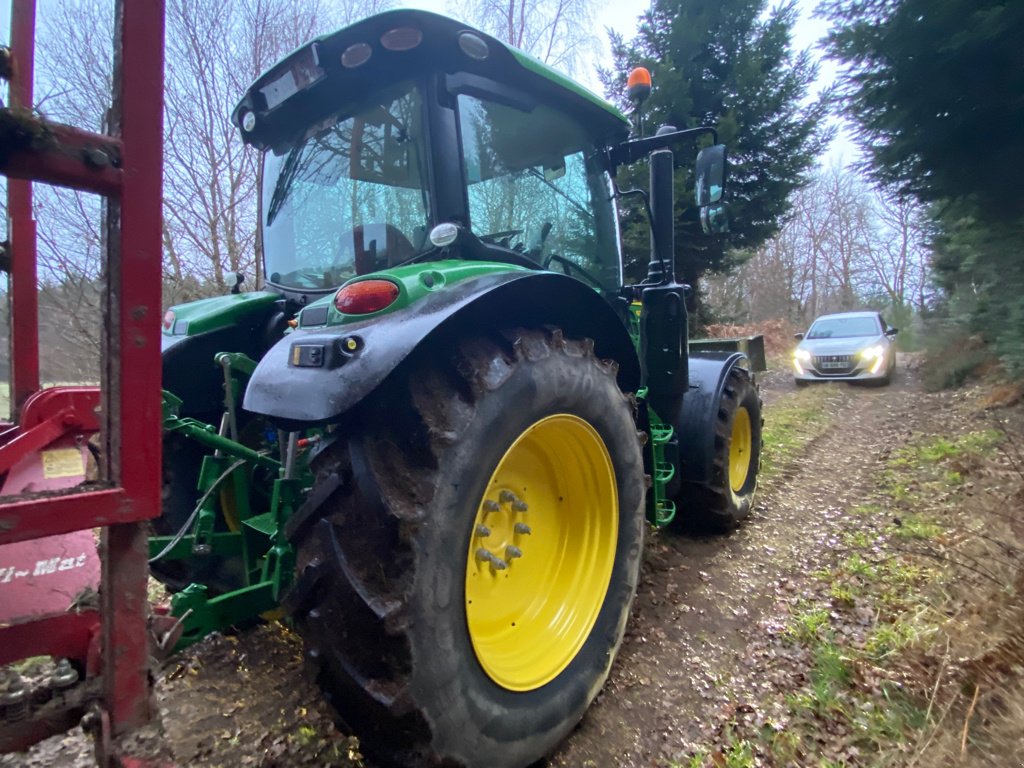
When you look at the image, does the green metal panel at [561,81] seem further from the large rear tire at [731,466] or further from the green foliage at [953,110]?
the green foliage at [953,110]

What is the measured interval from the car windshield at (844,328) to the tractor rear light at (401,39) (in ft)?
40.9

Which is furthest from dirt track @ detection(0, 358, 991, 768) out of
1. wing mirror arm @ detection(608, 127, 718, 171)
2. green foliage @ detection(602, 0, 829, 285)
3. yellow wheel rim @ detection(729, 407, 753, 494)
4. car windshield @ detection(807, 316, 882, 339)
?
car windshield @ detection(807, 316, 882, 339)

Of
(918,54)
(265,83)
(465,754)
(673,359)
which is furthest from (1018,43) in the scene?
(465,754)

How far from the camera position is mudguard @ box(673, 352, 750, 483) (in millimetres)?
3633

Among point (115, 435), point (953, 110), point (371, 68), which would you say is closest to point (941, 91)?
point (953, 110)

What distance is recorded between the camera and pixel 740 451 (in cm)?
439

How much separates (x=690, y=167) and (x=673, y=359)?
905 cm

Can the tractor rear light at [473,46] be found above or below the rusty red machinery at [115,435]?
above

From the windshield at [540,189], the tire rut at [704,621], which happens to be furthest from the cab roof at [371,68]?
the tire rut at [704,621]

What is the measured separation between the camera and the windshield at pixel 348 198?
2.35 m

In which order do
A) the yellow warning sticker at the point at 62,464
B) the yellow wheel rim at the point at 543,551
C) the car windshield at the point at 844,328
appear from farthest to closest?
the car windshield at the point at 844,328 → the yellow warning sticker at the point at 62,464 → the yellow wheel rim at the point at 543,551

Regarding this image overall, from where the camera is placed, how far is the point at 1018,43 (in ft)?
13.9

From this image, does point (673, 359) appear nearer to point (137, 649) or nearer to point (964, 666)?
point (964, 666)

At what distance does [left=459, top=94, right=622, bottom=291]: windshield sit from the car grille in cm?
1021
